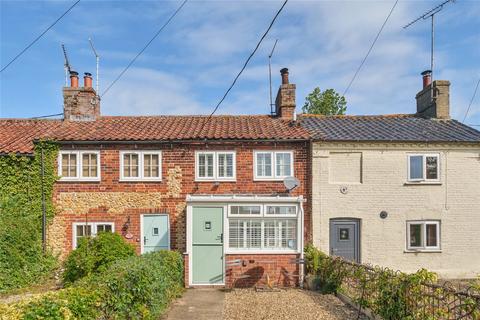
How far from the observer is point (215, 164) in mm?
14297

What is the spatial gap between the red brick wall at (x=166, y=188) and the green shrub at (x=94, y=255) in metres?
1.81

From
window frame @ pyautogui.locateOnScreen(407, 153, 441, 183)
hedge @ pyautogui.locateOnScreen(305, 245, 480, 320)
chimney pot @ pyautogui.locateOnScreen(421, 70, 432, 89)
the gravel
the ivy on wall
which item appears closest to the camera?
hedge @ pyautogui.locateOnScreen(305, 245, 480, 320)

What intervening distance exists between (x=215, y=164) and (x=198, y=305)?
577cm

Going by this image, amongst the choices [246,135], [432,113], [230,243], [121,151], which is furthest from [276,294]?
[432,113]

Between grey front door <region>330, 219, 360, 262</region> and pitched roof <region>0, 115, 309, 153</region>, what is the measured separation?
12.3 feet

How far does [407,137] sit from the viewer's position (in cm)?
1469

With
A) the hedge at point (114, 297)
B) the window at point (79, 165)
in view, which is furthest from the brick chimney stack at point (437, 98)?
the window at point (79, 165)

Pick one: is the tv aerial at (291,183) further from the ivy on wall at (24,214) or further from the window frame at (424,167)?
the ivy on wall at (24,214)

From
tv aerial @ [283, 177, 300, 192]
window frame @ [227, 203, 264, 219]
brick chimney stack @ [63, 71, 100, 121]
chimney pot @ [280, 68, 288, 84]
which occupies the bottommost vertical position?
window frame @ [227, 203, 264, 219]

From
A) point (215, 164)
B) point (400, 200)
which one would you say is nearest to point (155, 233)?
point (215, 164)

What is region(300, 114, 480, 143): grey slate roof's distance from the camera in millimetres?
14617

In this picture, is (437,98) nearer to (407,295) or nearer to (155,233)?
(407,295)

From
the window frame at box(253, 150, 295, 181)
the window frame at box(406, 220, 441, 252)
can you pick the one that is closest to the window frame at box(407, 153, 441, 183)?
the window frame at box(406, 220, 441, 252)

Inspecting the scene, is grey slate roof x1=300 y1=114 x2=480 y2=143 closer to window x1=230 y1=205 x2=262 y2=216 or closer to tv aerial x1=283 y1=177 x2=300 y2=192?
tv aerial x1=283 y1=177 x2=300 y2=192
